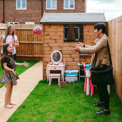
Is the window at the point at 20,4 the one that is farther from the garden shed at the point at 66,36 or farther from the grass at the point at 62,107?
the grass at the point at 62,107

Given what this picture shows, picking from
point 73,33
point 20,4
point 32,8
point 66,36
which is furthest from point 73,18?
point 20,4

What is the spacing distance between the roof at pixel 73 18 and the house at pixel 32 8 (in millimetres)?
13913

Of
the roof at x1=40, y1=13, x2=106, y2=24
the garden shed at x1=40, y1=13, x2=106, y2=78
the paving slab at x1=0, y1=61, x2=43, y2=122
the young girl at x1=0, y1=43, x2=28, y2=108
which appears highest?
the roof at x1=40, y1=13, x2=106, y2=24

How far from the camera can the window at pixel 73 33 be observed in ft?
25.9

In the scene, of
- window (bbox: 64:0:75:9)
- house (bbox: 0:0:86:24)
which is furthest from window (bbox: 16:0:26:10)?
window (bbox: 64:0:75:9)

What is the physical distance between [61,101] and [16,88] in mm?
2119

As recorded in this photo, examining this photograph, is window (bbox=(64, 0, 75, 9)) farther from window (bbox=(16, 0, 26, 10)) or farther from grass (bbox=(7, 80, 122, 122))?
grass (bbox=(7, 80, 122, 122))

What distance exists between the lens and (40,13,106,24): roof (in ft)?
25.4

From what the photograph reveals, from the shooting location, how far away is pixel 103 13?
8.35 meters

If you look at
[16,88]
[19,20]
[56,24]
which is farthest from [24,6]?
[16,88]

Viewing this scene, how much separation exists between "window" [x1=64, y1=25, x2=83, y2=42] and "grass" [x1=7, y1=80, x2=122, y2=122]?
2.22m

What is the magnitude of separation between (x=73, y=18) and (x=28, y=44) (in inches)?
271

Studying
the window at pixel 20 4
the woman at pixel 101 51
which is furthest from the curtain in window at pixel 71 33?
the window at pixel 20 4

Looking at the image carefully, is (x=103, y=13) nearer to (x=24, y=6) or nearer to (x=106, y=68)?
(x=106, y=68)
